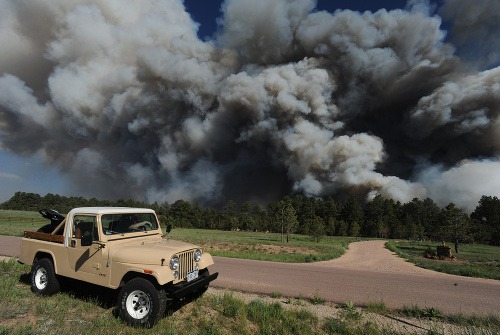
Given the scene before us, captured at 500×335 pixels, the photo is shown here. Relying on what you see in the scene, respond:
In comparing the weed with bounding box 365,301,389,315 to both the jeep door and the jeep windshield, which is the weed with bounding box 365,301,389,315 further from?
the jeep door

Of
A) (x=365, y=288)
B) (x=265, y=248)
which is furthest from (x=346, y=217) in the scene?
(x=365, y=288)

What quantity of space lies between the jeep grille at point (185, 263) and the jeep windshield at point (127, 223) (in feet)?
5.40

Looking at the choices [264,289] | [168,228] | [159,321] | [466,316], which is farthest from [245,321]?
[466,316]

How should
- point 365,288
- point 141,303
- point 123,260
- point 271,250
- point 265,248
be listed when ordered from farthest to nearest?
point 265,248 → point 271,250 → point 365,288 → point 123,260 → point 141,303

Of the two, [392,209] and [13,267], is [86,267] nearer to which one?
[13,267]

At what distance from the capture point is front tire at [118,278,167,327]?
545 cm

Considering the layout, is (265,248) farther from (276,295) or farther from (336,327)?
(336,327)

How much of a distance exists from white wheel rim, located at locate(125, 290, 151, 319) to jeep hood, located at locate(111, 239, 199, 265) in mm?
617

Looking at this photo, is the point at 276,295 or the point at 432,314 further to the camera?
the point at 276,295

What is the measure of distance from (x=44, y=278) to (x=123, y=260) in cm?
298

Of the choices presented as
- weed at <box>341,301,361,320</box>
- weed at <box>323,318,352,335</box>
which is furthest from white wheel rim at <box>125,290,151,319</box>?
weed at <box>341,301,361,320</box>

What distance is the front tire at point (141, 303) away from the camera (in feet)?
17.9

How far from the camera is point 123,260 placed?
5852 mm

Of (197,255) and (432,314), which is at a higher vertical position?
(197,255)
